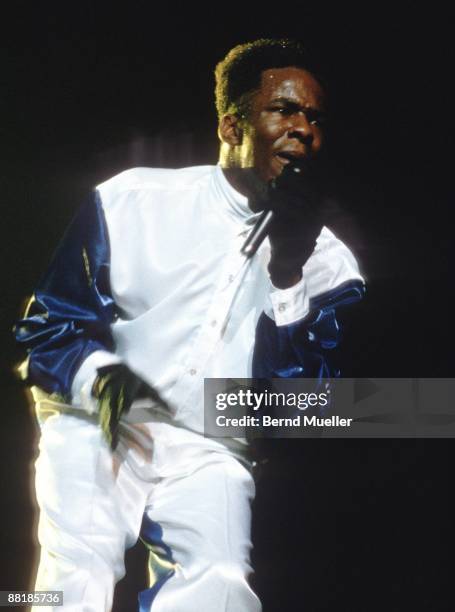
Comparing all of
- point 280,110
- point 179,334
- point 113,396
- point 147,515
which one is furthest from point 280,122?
point 147,515

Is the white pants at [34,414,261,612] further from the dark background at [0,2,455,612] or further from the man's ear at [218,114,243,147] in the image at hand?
the man's ear at [218,114,243,147]

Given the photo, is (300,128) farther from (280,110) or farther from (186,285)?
(186,285)

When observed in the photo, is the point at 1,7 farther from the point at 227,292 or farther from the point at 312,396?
the point at 312,396

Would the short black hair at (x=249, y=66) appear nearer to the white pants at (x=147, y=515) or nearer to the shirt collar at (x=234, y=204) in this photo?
the shirt collar at (x=234, y=204)

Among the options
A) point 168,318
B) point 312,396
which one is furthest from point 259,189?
point 312,396

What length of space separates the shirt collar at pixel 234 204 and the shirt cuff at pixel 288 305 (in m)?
0.17

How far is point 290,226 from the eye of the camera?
1.75 meters

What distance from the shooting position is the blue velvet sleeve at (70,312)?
1.63 m

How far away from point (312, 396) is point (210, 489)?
1.09 feet

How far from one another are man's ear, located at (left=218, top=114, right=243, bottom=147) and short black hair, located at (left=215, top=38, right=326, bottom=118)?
0.02 metres

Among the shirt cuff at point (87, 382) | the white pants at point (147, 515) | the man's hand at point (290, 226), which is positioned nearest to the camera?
the white pants at point (147, 515)

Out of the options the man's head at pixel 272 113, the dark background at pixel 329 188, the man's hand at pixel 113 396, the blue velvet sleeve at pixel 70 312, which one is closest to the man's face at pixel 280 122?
the man's head at pixel 272 113

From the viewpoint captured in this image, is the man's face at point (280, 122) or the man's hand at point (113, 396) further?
the man's face at point (280, 122)

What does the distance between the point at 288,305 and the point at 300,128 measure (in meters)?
0.39
